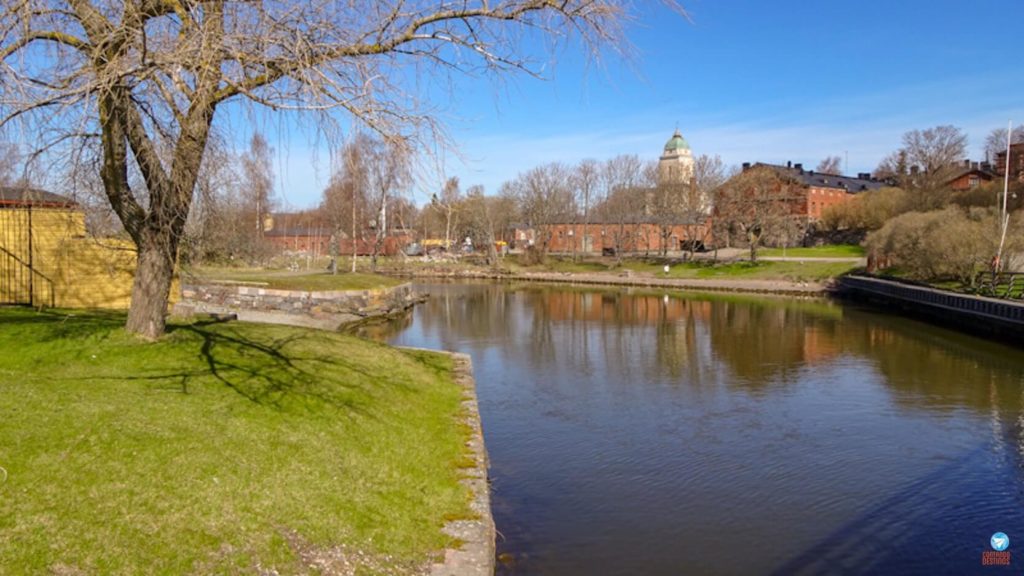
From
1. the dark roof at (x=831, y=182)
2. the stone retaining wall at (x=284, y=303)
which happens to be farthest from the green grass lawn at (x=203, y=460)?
the dark roof at (x=831, y=182)

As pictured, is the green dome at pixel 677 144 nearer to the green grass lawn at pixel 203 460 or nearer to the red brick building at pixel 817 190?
the red brick building at pixel 817 190

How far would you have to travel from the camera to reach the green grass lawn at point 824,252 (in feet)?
219

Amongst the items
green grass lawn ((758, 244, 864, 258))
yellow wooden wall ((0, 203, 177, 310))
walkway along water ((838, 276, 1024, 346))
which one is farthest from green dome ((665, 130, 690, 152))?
yellow wooden wall ((0, 203, 177, 310))

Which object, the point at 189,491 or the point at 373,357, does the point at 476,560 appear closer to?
the point at 189,491

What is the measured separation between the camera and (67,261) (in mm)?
16531

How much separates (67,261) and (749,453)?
14369 millimetres

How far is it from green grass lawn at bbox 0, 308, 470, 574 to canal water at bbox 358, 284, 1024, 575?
5.77ft

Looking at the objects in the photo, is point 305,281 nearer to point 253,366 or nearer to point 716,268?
point 253,366

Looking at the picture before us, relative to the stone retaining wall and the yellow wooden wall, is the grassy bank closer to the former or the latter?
the stone retaining wall

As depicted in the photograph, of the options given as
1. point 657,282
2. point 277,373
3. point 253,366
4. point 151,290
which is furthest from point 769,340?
point 657,282

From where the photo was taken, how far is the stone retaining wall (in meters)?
25.0

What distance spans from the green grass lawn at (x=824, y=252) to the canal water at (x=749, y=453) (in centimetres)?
4205

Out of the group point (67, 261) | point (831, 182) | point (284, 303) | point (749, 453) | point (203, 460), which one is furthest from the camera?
point (831, 182)

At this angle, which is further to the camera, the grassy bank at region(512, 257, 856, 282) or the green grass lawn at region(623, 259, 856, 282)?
the grassy bank at region(512, 257, 856, 282)
